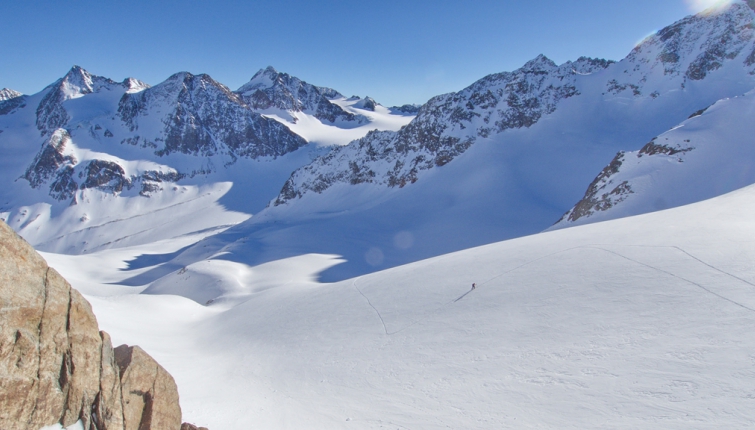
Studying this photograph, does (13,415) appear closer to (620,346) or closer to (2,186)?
(620,346)

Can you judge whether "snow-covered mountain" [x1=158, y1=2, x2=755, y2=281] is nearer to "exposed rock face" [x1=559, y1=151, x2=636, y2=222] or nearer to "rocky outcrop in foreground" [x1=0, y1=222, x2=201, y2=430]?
"exposed rock face" [x1=559, y1=151, x2=636, y2=222]

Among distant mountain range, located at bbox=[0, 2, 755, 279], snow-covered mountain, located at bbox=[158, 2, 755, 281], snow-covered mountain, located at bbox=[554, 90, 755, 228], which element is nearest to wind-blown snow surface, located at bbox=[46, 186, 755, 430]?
snow-covered mountain, located at bbox=[554, 90, 755, 228]

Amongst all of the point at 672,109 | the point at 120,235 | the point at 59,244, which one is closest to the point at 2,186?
the point at 59,244

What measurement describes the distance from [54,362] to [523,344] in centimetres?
1060

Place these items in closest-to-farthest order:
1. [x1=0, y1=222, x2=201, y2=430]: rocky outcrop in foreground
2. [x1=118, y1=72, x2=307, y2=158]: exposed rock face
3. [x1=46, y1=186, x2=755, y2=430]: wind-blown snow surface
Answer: [x1=0, y1=222, x2=201, y2=430]: rocky outcrop in foreground → [x1=46, y1=186, x2=755, y2=430]: wind-blown snow surface → [x1=118, y1=72, x2=307, y2=158]: exposed rock face

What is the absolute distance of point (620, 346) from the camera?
977cm

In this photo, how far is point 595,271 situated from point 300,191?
87.1 metres

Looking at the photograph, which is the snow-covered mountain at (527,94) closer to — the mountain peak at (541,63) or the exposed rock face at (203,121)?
the mountain peak at (541,63)

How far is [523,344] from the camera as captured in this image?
11336 mm

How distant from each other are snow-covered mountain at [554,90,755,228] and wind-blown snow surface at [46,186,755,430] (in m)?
12.9

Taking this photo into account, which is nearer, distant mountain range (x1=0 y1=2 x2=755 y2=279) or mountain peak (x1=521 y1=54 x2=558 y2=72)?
distant mountain range (x1=0 y1=2 x2=755 y2=279)

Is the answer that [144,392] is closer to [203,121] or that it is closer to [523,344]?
[523,344]

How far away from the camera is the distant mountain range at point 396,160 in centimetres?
4109

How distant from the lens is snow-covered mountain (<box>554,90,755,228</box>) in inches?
1252
